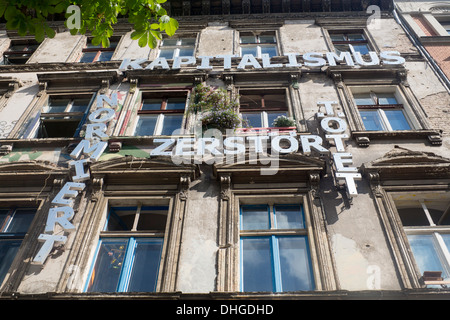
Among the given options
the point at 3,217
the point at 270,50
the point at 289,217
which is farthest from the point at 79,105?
the point at 289,217

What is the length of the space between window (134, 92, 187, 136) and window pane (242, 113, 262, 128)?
1753 millimetres

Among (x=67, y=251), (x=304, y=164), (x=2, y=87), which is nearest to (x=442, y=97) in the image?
(x=304, y=164)

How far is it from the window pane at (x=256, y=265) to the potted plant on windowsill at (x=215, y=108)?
3.54m

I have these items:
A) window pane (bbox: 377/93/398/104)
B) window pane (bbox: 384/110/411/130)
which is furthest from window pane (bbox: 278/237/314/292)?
window pane (bbox: 377/93/398/104)

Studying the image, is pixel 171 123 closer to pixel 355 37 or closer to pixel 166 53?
pixel 166 53

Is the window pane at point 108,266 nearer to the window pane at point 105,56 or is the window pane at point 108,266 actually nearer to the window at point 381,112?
the window at point 381,112

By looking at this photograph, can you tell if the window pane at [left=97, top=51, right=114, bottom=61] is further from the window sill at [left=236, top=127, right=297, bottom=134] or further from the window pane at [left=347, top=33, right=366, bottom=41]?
the window pane at [left=347, top=33, right=366, bottom=41]

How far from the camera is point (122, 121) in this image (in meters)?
10.7

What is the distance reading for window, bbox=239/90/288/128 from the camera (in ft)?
35.9

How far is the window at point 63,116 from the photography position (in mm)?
11102

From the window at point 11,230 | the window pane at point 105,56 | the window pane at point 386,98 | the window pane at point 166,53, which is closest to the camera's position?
the window at point 11,230

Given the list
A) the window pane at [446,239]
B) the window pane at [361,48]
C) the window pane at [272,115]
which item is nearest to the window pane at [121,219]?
the window pane at [272,115]
